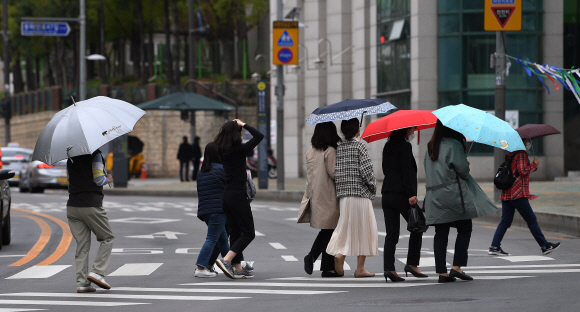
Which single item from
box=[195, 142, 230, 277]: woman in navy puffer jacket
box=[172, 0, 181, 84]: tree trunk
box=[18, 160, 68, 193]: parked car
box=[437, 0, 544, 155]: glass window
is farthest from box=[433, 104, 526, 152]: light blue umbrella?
box=[172, 0, 181, 84]: tree trunk

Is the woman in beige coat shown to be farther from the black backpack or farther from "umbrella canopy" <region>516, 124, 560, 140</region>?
"umbrella canopy" <region>516, 124, 560, 140</region>

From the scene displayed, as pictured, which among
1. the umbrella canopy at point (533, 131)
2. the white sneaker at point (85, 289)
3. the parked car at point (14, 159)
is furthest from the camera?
the parked car at point (14, 159)

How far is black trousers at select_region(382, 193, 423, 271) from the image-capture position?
9.73 metres

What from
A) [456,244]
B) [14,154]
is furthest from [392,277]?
[14,154]

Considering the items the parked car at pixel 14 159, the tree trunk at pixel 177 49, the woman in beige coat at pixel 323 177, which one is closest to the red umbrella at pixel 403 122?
the woman in beige coat at pixel 323 177

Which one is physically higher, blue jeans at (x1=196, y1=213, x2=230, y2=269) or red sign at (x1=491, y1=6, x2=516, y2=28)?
red sign at (x1=491, y1=6, x2=516, y2=28)

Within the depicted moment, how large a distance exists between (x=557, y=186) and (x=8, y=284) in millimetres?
18110

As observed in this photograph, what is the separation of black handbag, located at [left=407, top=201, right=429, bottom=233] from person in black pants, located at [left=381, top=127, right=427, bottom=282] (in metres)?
0.08

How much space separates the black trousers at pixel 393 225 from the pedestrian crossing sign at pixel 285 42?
17.5 m

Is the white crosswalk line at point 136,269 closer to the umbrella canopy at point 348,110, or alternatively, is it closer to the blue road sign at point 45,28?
the umbrella canopy at point 348,110

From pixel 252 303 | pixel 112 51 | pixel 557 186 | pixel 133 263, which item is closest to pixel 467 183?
pixel 252 303

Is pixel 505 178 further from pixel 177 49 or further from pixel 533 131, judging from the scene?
pixel 177 49

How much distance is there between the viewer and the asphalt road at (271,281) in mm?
8328

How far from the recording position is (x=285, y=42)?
2720 cm
